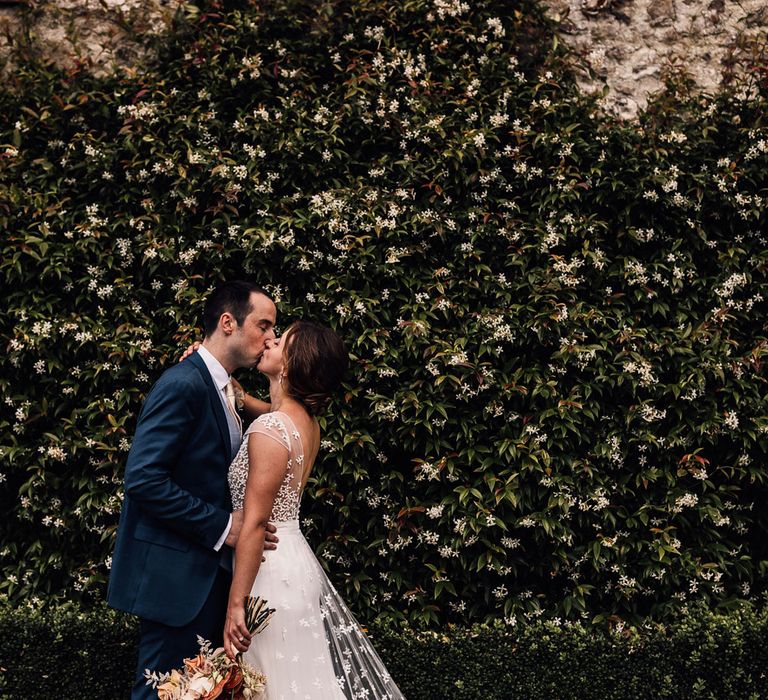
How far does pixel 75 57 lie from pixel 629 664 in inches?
213

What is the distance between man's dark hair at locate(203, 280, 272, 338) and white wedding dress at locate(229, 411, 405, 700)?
52cm

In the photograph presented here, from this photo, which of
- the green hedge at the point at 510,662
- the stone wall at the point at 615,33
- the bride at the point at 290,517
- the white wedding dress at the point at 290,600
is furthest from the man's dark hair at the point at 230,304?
the stone wall at the point at 615,33

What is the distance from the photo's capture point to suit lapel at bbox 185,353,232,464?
3.23 m

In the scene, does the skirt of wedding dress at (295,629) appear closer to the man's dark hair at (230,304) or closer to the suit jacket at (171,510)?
the suit jacket at (171,510)

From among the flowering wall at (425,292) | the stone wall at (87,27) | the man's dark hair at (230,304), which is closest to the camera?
the man's dark hair at (230,304)

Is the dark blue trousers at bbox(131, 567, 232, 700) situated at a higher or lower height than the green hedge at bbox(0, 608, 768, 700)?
higher

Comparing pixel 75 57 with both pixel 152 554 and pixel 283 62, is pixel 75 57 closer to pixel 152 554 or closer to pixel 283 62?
pixel 283 62

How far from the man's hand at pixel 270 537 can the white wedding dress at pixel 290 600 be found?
106 mm

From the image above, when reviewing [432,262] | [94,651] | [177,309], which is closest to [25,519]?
[94,651]

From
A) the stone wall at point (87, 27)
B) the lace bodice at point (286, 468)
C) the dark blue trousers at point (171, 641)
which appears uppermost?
the stone wall at point (87, 27)

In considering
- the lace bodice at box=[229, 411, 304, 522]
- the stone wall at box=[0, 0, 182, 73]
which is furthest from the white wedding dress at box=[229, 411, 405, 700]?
the stone wall at box=[0, 0, 182, 73]

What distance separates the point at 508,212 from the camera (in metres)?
5.12

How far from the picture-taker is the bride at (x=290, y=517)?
3.01 m

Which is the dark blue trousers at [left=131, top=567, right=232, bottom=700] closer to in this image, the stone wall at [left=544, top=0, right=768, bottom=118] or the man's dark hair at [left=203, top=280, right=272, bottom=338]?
the man's dark hair at [left=203, top=280, right=272, bottom=338]
